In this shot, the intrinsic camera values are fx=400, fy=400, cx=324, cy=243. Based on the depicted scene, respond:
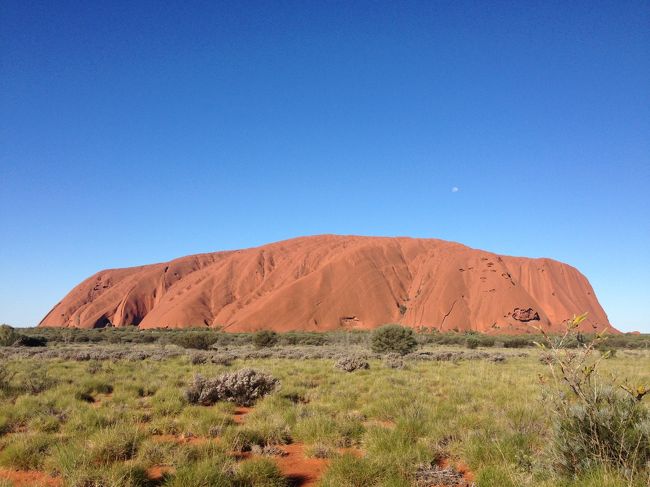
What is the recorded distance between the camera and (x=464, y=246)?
90.7 meters

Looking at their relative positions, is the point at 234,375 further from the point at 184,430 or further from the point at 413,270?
the point at 413,270

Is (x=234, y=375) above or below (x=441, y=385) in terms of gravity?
above

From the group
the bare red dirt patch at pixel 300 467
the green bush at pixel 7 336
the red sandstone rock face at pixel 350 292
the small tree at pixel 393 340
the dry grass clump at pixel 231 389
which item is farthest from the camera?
the red sandstone rock face at pixel 350 292

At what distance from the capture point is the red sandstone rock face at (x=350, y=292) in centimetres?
7038

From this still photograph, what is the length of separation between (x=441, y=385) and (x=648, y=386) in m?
6.30

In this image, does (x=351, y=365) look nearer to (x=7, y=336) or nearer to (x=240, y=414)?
(x=240, y=414)

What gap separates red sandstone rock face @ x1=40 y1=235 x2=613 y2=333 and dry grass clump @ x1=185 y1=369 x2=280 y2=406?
5804cm

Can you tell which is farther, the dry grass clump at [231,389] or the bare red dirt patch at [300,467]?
the dry grass clump at [231,389]

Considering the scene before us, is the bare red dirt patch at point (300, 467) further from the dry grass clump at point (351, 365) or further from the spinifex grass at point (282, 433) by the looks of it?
the dry grass clump at point (351, 365)

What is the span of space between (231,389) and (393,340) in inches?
704

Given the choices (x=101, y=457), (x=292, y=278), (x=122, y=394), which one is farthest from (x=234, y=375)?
(x=292, y=278)

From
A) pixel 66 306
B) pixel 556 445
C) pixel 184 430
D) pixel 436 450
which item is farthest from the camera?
pixel 66 306

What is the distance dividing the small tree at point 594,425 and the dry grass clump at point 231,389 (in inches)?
279

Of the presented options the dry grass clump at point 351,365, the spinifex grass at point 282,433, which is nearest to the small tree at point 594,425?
the spinifex grass at point 282,433
